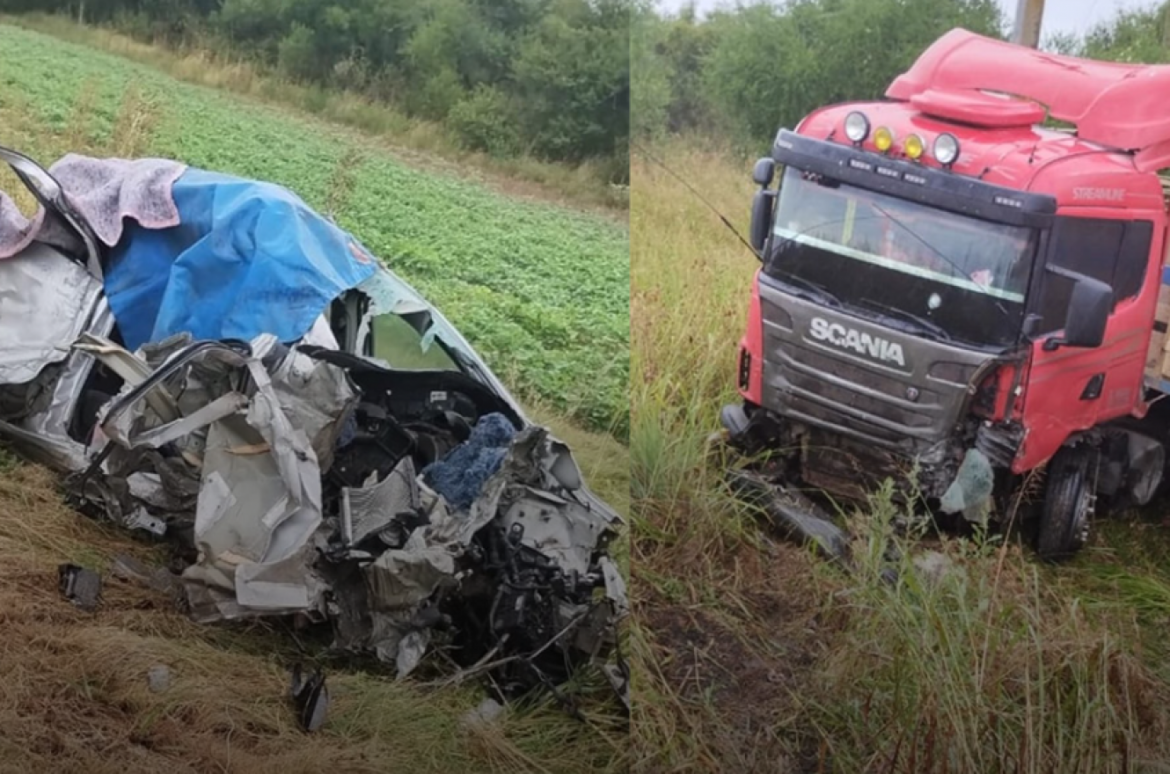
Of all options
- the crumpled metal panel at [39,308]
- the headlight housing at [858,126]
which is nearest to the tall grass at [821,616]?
the headlight housing at [858,126]

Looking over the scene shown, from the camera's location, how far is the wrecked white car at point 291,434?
319cm

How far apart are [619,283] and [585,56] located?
441 mm

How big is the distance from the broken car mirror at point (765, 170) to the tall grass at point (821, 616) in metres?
0.03

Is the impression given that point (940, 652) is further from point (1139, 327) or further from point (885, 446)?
point (1139, 327)

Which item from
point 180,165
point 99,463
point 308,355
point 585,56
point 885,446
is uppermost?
point 585,56

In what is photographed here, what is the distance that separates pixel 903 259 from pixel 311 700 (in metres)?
1.51

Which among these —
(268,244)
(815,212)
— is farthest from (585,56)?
(268,244)

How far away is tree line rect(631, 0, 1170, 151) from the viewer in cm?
238

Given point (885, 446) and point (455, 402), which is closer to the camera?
point (885, 446)

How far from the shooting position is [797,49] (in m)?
2.40

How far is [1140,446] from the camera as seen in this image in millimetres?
2395

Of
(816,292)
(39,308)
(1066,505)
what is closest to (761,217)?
(816,292)

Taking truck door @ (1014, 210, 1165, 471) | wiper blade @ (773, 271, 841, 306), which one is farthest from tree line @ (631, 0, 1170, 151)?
truck door @ (1014, 210, 1165, 471)

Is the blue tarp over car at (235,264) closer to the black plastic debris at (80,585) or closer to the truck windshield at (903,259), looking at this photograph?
the black plastic debris at (80,585)
